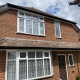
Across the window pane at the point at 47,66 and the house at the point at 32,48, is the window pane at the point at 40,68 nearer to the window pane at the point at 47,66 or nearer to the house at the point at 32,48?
the house at the point at 32,48

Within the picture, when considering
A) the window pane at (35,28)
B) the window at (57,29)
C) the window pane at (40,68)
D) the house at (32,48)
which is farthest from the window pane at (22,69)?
the window at (57,29)

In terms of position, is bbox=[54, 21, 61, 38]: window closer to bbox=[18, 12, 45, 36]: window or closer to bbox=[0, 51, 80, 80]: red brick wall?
bbox=[18, 12, 45, 36]: window

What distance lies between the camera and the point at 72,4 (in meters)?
8.26

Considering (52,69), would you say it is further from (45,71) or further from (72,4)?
(72,4)

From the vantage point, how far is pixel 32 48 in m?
10.1

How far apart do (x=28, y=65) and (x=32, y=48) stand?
1.43 m

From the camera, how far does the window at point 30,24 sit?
11797 millimetres

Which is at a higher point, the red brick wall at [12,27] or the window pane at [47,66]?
the red brick wall at [12,27]

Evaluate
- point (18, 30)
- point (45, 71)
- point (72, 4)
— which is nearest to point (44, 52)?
point (45, 71)

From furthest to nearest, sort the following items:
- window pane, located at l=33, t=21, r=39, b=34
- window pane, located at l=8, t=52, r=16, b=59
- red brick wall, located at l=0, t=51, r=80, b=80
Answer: window pane, located at l=33, t=21, r=39, b=34 → window pane, located at l=8, t=52, r=16, b=59 → red brick wall, located at l=0, t=51, r=80, b=80

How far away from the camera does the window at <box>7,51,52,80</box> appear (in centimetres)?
939

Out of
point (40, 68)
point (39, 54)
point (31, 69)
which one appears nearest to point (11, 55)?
point (31, 69)

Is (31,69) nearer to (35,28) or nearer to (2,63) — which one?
(2,63)

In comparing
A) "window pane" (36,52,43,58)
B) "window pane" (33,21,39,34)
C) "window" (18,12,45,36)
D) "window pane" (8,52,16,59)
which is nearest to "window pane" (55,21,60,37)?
"window" (18,12,45,36)
